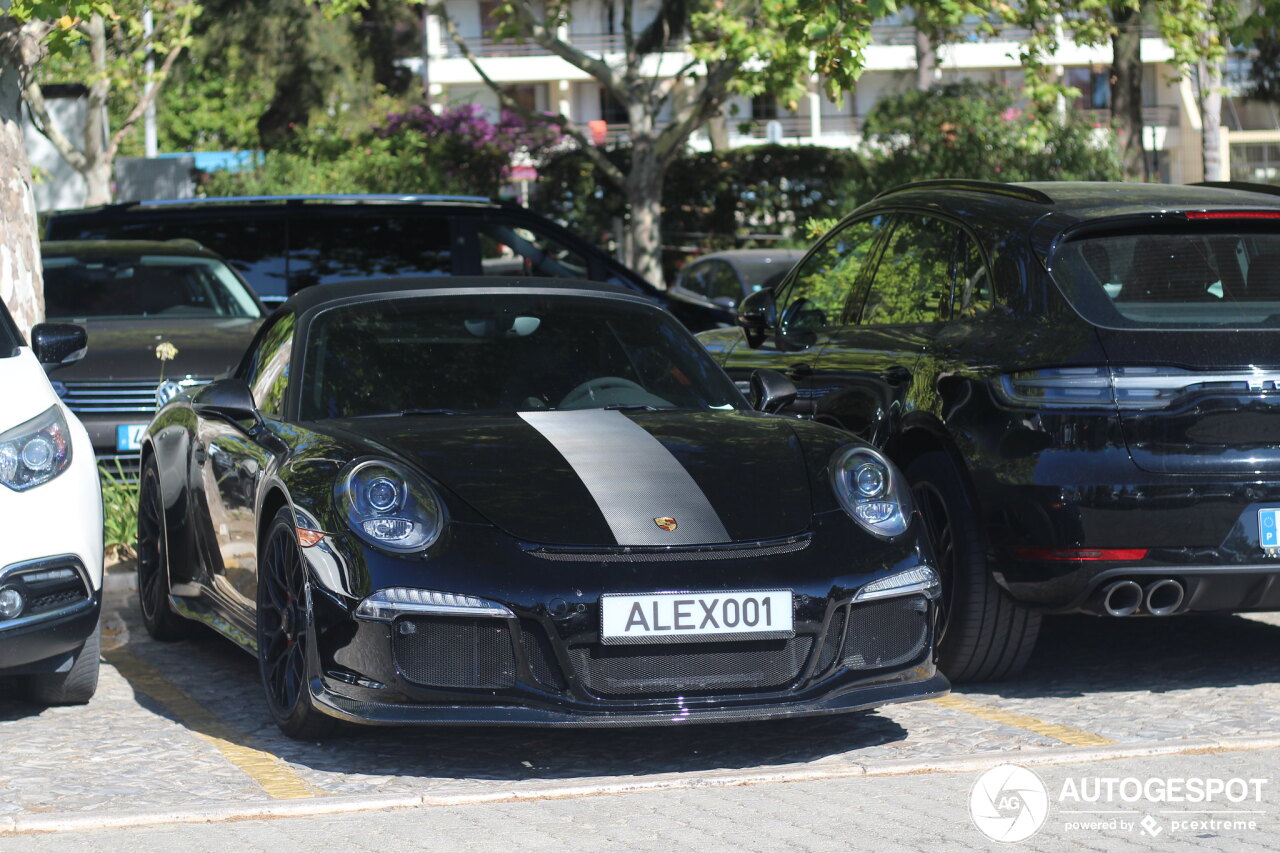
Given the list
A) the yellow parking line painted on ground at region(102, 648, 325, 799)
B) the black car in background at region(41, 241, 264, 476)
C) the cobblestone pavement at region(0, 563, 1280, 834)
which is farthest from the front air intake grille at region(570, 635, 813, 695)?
the black car in background at region(41, 241, 264, 476)

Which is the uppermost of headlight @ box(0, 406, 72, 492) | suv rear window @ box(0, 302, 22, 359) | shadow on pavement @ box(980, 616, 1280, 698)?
suv rear window @ box(0, 302, 22, 359)

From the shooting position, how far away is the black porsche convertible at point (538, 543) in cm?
482

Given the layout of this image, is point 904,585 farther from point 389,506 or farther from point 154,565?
point 154,565

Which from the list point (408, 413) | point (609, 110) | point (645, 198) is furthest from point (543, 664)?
point (609, 110)

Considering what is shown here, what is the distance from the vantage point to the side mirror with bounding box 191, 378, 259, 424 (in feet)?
19.2

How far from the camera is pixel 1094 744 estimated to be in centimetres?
539

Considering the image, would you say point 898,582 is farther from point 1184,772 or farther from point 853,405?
point 853,405

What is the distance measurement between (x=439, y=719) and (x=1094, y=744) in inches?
77.2

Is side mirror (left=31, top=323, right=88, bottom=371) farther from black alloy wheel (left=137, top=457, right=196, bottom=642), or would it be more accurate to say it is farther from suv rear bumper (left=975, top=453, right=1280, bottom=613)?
suv rear bumper (left=975, top=453, right=1280, bottom=613)

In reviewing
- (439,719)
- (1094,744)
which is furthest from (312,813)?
(1094,744)

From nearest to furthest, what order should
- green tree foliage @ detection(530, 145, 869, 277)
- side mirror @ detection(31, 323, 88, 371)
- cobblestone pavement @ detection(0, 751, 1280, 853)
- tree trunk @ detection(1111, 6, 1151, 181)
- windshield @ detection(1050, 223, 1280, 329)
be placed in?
cobblestone pavement @ detection(0, 751, 1280, 853) → windshield @ detection(1050, 223, 1280, 329) → side mirror @ detection(31, 323, 88, 371) → tree trunk @ detection(1111, 6, 1151, 181) → green tree foliage @ detection(530, 145, 869, 277)

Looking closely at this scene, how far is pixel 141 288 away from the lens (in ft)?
36.3

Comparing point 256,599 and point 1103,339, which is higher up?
point 1103,339

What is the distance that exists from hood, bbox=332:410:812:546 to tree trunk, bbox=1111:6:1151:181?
19.8 m
